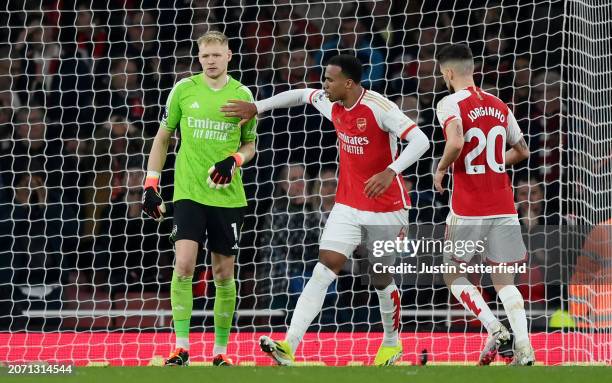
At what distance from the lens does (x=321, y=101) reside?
305 inches

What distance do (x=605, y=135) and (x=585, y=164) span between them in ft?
0.88

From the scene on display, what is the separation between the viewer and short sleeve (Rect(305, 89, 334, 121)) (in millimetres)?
7727

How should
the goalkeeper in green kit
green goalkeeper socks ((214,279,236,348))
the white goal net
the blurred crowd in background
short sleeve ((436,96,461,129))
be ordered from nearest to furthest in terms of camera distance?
short sleeve ((436,96,461,129))
the goalkeeper in green kit
green goalkeeper socks ((214,279,236,348))
the white goal net
the blurred crowd in background

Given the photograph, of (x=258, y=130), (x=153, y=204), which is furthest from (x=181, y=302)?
(x=258, y=130)

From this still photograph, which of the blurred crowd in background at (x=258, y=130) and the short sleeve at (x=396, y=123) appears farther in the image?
the blurred crowd in background at (x=258, y=130)

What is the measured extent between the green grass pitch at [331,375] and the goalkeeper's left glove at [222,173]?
1290 mm

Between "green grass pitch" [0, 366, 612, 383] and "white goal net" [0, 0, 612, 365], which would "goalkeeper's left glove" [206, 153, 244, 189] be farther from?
"white goal net" [0, 0, 612, 365]

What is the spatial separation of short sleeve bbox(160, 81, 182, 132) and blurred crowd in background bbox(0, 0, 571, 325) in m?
2.51

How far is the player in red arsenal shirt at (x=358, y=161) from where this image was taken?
7469 mm

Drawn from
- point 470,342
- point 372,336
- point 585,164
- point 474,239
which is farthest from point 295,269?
point 474,239

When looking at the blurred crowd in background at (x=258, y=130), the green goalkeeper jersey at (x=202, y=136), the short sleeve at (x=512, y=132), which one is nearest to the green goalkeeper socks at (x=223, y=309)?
the green goalkeeper jersey at (x=202, y=136)

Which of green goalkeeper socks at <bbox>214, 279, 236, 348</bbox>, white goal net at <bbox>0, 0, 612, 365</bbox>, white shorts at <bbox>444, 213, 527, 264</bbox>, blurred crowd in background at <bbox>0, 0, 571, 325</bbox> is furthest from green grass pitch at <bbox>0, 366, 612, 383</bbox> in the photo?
blurred crowd in background at <bbox>0, 0, 571, 325</bbox>

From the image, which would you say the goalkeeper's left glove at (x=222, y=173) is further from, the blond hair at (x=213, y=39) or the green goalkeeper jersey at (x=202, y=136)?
the blond hair at (x=213, y=39)

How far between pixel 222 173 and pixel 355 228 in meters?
0.82
